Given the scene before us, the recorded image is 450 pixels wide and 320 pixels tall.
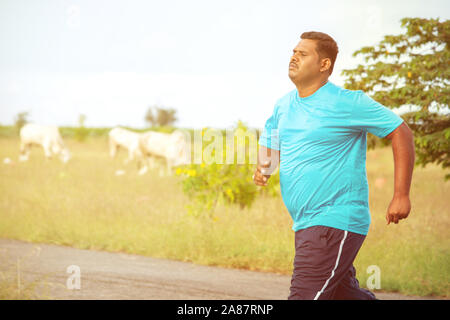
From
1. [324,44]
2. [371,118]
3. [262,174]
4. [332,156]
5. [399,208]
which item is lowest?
[399,208]

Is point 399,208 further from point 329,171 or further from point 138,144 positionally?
point 138,144

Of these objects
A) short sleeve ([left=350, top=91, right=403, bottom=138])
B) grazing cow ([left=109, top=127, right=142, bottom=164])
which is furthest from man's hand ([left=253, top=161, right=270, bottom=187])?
grazing cow ([left=109, top=127, right=142, bottom=164])

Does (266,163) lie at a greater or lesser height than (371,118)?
lesser

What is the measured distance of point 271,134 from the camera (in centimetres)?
323

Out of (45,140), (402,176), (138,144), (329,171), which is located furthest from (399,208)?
(45,140)

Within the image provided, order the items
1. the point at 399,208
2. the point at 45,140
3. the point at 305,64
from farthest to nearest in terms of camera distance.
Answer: the point at 45,140 → the point at 305,64 → the point at 399,208

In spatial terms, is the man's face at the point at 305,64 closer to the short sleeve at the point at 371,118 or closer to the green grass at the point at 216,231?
the short sleeve at the point at 371,118

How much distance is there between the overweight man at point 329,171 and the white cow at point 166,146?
50.3 feet

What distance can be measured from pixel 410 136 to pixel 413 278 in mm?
3752

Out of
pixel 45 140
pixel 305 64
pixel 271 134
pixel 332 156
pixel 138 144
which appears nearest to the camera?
pixel 332 156

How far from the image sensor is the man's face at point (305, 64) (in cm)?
295

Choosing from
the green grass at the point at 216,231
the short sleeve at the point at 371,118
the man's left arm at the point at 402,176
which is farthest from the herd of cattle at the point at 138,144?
the man's left arm at the point at 402,176

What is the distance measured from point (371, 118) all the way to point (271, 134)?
66 centimetres

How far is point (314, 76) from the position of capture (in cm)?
296
